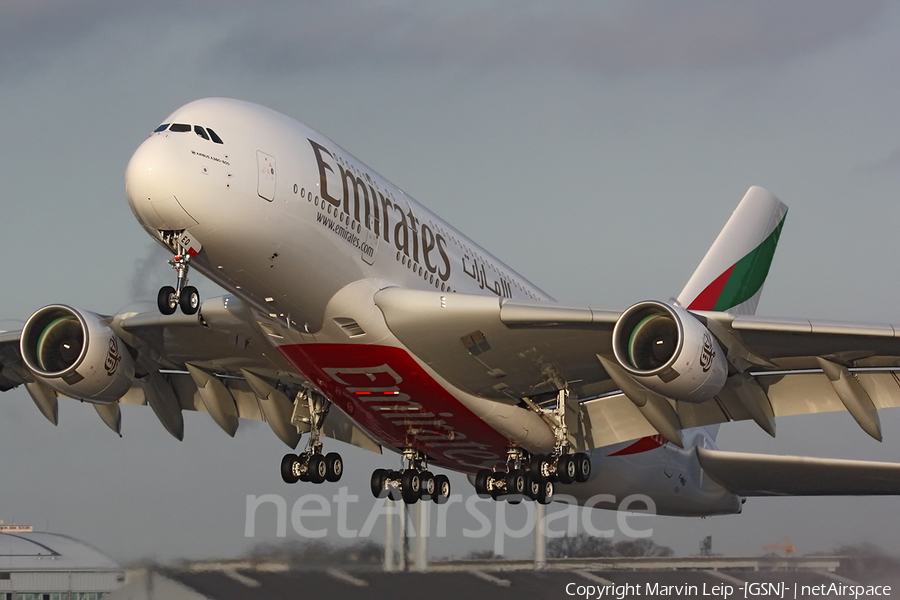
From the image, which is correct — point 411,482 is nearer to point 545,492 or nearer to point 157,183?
point 545,492

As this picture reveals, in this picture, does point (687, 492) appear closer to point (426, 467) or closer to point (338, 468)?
point (426, 467)

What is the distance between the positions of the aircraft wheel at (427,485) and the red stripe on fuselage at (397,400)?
1.41 feet

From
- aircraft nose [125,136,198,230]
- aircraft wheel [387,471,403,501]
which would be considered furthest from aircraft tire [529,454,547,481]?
aircraft nose [125,136,198,230]

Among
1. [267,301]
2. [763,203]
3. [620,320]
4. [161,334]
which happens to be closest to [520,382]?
[620,320]

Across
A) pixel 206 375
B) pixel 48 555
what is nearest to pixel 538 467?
pixel 206 375

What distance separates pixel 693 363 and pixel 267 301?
6621mm

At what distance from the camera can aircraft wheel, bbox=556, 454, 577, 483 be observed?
854 inches

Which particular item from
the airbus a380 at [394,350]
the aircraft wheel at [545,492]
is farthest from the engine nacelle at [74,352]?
the aircraft wheel at [545,492]

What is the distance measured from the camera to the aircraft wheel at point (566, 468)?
2169 cm

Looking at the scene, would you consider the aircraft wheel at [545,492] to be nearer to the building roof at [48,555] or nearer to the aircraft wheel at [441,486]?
the aircraft wheel at [441,486]

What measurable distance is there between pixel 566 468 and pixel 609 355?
260 centimetres

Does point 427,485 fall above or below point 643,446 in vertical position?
below

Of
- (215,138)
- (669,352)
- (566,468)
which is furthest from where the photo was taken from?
(566,468)

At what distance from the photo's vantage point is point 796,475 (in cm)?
2603
